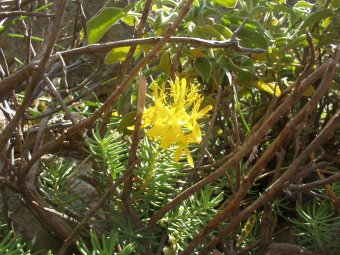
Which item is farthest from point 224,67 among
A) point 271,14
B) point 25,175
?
point 25,175

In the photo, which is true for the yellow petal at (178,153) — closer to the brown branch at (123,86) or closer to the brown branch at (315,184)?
the brown branch at (123,86)

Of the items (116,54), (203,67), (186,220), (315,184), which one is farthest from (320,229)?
(116,54)

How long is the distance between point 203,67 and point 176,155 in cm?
31

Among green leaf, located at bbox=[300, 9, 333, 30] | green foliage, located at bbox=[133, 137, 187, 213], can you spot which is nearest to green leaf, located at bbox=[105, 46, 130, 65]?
green foliage, located at bbox=[133, 137, 187, 213]

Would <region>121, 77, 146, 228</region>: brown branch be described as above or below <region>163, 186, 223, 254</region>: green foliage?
above

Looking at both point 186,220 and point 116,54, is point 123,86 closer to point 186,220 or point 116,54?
point 186,220

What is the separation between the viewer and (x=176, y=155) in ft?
3.03

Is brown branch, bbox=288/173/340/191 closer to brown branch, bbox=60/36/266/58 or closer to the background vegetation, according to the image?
the background vegetation

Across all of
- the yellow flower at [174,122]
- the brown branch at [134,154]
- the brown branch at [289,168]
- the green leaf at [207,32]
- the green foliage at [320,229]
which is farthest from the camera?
the green leaf at [207,32]

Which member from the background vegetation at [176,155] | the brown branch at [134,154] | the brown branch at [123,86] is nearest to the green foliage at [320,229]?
the background vegetation at [176,155]

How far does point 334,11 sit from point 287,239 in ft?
1.55

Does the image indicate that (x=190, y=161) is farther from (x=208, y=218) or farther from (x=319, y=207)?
(x=319, y=207)

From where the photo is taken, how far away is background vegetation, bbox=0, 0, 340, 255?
0.85m

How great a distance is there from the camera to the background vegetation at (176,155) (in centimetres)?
85
